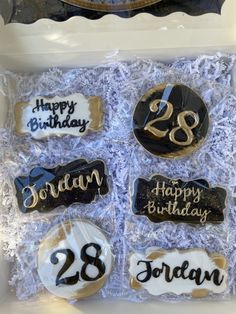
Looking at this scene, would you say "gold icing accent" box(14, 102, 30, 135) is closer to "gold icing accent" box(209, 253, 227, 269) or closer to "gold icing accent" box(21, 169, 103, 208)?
"gold icing accent" box(21, 169, 103, 208)

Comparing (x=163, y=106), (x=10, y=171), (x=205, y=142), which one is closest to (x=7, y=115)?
(x=10, y=171)

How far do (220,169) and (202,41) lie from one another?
1.11 ft

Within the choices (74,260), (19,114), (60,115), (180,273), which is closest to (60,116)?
(60,115)

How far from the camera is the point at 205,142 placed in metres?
1.36

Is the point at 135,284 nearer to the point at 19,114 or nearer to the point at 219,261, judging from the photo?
the point at 219,261

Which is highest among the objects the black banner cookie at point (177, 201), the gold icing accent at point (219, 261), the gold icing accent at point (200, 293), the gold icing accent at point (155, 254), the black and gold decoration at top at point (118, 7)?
the black and gold decoration at top at point (118, 7)

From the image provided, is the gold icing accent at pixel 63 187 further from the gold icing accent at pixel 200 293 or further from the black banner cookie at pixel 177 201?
the gold icing accent at pixel 200 293

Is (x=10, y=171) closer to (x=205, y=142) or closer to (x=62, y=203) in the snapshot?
(x=62, y=203)

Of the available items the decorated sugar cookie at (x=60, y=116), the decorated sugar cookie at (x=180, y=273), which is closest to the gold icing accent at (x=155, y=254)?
the decorated sugar cookie at (x=180, y=273)

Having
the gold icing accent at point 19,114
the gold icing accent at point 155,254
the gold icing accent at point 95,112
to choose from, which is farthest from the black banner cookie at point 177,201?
the gold icing accent at point 19,114

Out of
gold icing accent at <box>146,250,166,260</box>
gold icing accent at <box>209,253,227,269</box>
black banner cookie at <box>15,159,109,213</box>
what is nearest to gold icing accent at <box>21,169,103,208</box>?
black banner cookie at <box>15,159,109,213</box>

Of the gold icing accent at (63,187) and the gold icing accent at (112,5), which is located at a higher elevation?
the gold icing accent at (112,5)

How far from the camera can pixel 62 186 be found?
4.40ft

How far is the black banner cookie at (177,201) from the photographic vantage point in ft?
4.35
